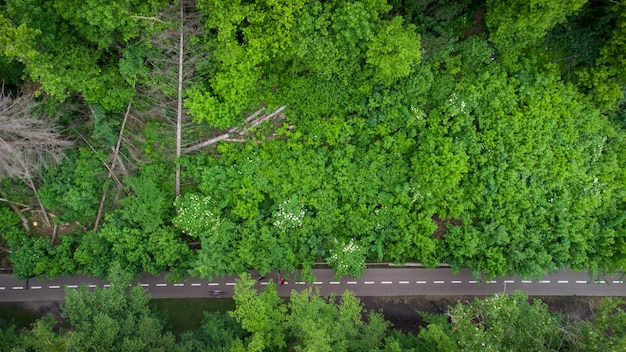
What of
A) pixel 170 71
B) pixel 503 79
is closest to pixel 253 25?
pixel 170 71

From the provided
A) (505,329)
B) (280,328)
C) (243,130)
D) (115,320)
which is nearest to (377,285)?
(280,328)

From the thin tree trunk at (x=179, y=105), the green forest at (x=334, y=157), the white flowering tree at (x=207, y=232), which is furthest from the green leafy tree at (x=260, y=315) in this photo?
the thin tree trunk at (x=179, y=105)

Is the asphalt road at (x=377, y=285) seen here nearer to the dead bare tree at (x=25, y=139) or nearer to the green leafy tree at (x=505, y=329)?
the green leafy tree at (x=505, y=329)

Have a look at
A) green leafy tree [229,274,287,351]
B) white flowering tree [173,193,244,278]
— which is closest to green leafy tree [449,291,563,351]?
green leafy tree [229,274,287,351]

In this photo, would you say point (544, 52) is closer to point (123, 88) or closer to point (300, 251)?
point (300, 251)

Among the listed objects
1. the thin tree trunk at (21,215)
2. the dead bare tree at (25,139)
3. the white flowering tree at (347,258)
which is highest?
the dead bare tree at (25,139)
